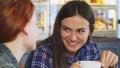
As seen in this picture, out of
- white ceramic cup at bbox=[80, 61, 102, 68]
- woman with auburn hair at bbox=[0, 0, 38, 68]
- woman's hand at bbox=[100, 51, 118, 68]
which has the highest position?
woman with auburn hair at bbox=[0, 0, 38, 68]

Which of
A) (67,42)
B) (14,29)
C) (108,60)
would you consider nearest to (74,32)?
(67,42)

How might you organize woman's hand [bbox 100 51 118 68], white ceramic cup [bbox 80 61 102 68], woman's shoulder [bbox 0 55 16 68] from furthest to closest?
woman's hand [bbox 100 51 118 68], white ceramic cup [bbox 80 61 102 68], woman's shoulder [bbox 0 55 16 68]

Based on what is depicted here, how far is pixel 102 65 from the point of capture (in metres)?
1.27

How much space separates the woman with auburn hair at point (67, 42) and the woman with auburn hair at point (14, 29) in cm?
38

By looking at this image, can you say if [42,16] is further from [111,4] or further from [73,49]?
[73,49]

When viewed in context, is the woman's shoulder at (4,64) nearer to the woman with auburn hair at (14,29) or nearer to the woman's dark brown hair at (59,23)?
the woman with auburn hair at (14,29)

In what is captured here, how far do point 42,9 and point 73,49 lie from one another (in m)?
1.90

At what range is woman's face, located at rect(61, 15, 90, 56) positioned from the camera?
1.37 m

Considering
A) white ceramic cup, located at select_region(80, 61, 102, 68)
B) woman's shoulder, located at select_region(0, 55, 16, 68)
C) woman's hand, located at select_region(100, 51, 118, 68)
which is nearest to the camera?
woman's shoulder, located at select_region(0, 55, 16, 68)

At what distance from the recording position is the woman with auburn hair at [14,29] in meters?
0.91

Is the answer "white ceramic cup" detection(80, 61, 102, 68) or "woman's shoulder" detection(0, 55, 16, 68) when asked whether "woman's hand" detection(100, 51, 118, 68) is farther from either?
"woman's shoulder" detection(0, 55, 16, 68)

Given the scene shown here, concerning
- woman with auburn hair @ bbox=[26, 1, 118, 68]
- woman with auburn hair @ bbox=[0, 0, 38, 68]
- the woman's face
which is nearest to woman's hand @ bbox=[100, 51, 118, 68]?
woman with auburn hair @ bbox=[26, 1, 118, 68]

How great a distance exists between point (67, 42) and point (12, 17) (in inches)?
20.8

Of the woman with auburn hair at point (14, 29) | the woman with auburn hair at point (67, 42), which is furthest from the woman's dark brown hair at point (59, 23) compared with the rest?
the woman with auburn hair at point (14, 29)
